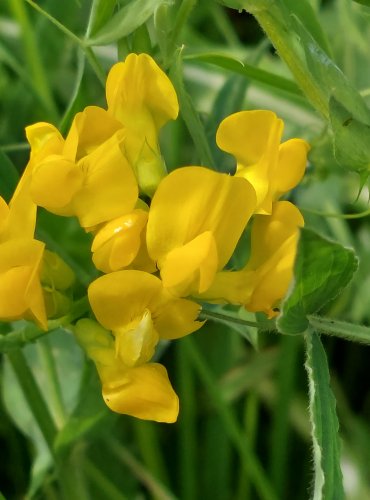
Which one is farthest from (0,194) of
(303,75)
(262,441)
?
(262,441)

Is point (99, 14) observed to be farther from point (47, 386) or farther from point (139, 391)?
point (47, 386)

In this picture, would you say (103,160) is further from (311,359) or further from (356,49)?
(356,49)

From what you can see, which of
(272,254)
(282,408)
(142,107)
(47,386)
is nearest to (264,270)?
(272,254)

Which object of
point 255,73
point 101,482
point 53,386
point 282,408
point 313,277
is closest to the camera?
point 313,277

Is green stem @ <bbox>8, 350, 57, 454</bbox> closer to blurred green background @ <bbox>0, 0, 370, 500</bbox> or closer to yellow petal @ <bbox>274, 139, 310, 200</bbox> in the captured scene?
blurred green background @ <bbox>0, 0, 370, 500</bbox>

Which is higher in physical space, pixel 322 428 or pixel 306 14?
pixel 306 14

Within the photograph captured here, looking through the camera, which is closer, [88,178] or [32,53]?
[88,178]

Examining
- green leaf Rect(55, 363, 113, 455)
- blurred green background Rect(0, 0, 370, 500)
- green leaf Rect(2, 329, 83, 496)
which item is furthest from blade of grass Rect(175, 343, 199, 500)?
green leaf Rect(55, 363, 113, 455)
